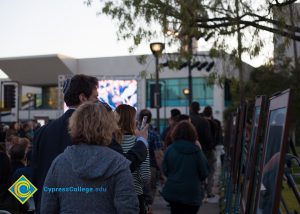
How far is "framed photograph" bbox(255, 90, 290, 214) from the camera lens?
2551 millimetres

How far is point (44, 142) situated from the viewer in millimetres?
3682

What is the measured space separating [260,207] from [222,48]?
8381 millimetres

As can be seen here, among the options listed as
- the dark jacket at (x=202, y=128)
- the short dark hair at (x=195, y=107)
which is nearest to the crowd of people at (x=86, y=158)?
the dark jacket at (x=202, y=128)

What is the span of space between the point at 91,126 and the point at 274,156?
1.07 metres

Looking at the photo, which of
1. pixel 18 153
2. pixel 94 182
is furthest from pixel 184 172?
pixel 94 182

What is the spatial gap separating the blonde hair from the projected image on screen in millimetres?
14603

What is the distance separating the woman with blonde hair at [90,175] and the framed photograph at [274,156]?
0.78 meters

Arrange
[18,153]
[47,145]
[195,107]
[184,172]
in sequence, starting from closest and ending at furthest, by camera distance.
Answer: [47,145] → [184,172] → [18,153] → [195,107]

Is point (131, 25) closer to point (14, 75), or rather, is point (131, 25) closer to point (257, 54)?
point (257, 54)

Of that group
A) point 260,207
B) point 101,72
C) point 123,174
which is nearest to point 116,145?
point 123,174

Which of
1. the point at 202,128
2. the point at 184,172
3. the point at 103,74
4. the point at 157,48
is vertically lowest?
the point at 184,172

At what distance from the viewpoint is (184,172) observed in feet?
21.0

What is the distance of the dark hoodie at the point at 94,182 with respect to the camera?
120 inches

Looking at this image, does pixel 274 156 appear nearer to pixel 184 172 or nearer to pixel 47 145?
pixel 47 145
